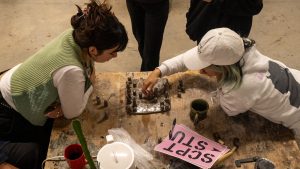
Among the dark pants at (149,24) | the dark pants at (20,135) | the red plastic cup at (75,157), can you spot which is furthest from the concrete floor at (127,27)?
the red plastic cup at (75,157)

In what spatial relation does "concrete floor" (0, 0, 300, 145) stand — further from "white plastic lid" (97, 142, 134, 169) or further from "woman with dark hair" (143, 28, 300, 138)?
"white plastic lid" (97, 142, 134, 169)

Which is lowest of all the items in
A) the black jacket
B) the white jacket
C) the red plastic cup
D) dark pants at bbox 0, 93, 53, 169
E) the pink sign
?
dark pants at bbox 0, 93, 53, 169

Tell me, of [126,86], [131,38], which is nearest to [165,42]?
[131,38]

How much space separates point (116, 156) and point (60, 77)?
432 millimetres

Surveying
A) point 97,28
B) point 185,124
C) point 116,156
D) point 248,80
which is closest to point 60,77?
point 97,28

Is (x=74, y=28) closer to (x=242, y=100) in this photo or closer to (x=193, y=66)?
(x=193, y=66)

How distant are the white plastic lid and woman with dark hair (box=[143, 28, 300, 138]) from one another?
1.76 ft

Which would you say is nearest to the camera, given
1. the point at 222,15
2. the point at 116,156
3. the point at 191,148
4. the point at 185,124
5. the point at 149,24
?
the point at 116,156

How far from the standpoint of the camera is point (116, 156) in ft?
4.62

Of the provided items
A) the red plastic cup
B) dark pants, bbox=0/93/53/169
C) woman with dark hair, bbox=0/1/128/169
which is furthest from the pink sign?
dark pants, bbox=0/93/53/169

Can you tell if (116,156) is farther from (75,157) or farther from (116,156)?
(75,157)

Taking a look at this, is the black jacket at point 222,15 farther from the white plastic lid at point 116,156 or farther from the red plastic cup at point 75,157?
the red plastic cup at point 75,157

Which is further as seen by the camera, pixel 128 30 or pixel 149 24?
pixel 128 30

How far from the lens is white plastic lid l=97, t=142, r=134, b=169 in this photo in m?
1.38
